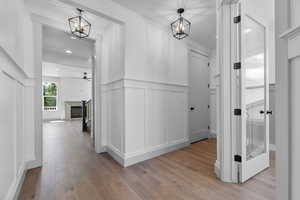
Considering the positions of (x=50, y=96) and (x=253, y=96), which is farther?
(x=50, y=96)

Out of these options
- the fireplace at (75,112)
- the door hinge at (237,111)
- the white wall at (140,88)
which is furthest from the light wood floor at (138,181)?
the fireplace at (75,112)

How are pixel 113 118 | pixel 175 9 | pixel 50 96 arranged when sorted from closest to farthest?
pixel 175 9 < pixel 113 118 < pixel 50 96

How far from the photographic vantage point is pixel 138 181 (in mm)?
1944

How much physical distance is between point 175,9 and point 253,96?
6.15 feet

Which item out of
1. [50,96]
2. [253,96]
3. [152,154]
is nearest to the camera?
[253,96]

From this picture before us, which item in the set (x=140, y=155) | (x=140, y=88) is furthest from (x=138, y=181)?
(x=140, y=88)

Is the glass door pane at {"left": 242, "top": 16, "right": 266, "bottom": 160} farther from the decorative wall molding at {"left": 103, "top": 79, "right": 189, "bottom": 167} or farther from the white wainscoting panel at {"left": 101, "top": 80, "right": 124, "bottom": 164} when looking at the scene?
the white wainscoting panel at {"left": 101, "top": 80, "right": 124, "bottom": 164}

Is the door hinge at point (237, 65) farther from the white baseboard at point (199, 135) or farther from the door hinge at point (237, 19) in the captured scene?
the white baseboard at point (199, 135)

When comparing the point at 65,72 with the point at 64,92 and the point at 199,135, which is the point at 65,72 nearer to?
the point at 64,92

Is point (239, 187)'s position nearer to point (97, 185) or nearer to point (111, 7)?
point (97, 185)

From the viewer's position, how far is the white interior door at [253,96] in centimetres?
182

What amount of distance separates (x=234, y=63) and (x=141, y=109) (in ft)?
5.28

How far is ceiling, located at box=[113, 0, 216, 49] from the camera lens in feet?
7.65

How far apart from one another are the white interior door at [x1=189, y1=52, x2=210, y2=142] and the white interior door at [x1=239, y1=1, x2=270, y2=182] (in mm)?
1652
